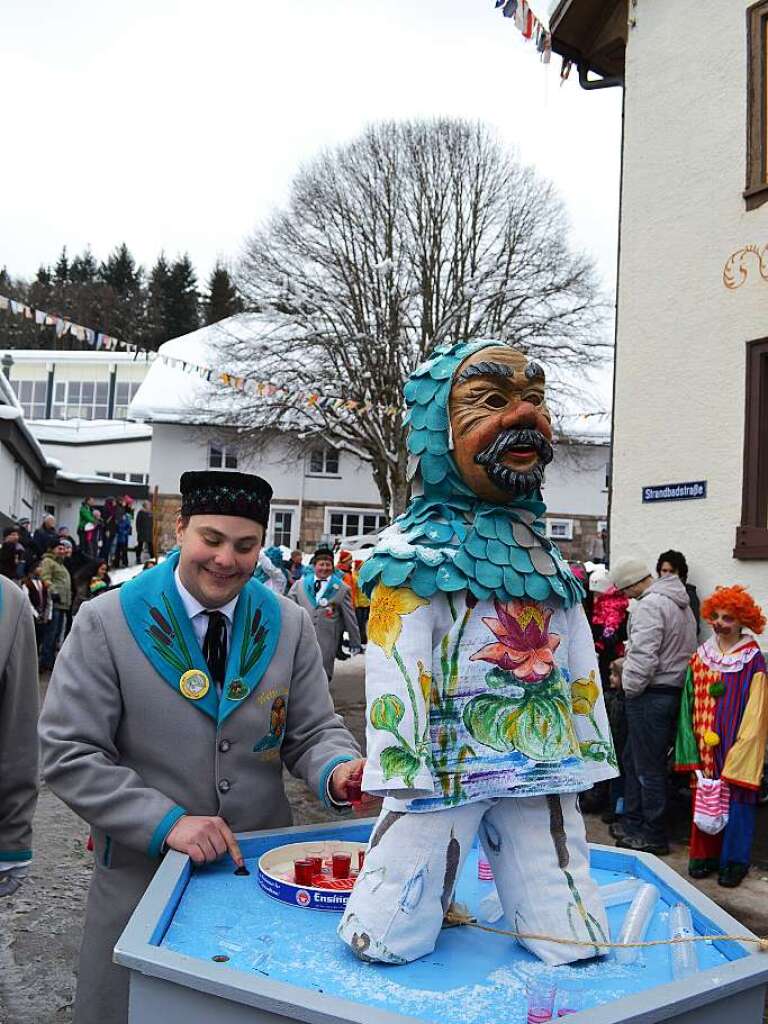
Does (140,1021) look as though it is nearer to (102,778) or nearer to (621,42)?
(102,778)

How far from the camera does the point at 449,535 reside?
2.22m

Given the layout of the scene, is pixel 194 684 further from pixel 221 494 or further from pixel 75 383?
pixel 75 383

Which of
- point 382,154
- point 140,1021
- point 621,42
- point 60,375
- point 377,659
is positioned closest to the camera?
point 140,1021

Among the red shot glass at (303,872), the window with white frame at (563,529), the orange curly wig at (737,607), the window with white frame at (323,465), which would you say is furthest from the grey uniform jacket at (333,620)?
the window with white frame at (563,529)

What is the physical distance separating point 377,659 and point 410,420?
610 mm

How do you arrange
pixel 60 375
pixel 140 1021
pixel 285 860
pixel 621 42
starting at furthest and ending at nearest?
1. pixel 60 375
2. pixel 621 42
3. pixel 285 860
4. pixel 140 1021

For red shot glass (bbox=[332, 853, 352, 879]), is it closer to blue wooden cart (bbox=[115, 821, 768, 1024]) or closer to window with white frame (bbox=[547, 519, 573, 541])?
blue wooden cart (bbox=[115, 821, 768, 1024])

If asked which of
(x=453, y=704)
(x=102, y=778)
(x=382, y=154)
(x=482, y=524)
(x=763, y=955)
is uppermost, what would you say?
(x=382, y=154)

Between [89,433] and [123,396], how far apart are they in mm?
6487

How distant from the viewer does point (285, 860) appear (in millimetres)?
2438

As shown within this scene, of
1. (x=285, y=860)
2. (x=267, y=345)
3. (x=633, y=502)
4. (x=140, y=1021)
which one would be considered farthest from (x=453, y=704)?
(x=267, y=345)

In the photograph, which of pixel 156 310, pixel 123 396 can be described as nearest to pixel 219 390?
pixel 123 396

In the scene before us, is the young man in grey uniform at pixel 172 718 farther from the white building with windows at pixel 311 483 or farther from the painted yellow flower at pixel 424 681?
the white building with windows at pixel 311 483

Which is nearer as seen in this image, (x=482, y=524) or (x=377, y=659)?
(x=377, y=659)
